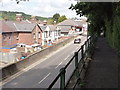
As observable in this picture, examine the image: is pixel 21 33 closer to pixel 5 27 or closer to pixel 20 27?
pixel 20 27

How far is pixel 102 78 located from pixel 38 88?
11.2 metres

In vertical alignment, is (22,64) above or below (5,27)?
below

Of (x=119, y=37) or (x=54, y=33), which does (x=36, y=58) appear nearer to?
(x=119, y=37)

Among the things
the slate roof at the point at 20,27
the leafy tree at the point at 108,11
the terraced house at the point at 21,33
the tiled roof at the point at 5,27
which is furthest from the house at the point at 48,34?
the leafy tree at the point at 108,11

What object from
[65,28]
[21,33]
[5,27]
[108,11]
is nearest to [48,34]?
[21,33]

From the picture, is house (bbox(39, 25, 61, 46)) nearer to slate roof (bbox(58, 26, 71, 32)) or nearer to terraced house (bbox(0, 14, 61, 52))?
terraced house (bbox(0, 14, 61, 52))

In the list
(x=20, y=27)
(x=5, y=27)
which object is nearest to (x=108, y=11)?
(x=5, y=27)

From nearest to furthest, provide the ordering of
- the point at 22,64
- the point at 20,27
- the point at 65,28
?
1. the point at 22,64
2. the point at 20,27
3. the point at 65,28

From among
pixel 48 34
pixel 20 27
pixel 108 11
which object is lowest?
pixel 48 34

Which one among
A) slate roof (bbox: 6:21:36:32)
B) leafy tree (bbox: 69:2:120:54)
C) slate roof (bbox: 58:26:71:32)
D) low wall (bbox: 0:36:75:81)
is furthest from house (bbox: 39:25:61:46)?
leafy tree (bbox: 69:2:120:54)

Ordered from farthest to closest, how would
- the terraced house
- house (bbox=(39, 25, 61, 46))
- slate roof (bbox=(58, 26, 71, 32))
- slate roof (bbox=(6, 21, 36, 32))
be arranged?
slate roof (bbox=(58, 26, 71, 32)), house (bbox=(39, 25, 61, 46)), slate roof (bbox=(6, 21, 36, 32)), the terraced house

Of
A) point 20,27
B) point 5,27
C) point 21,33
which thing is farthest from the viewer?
point 20,27

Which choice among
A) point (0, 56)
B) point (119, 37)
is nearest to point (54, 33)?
point (0, 56)

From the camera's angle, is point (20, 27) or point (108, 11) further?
point (20, 27)
